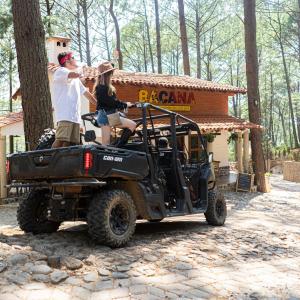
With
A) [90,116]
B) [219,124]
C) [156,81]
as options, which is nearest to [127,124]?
[90,116]

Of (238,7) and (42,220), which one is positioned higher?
(238,7)

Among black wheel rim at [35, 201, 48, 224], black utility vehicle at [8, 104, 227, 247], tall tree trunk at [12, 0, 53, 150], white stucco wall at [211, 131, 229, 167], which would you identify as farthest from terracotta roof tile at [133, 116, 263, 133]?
black wheel rim at [35, 201, 48, 224]

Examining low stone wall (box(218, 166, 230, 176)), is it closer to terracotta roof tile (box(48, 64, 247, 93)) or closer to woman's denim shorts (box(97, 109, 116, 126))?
terracotta roof tile (box(48, 64, 247, 93))

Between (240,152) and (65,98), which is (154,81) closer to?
(240,152)

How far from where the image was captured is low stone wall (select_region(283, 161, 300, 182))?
1147 inches

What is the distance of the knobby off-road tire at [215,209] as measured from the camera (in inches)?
322

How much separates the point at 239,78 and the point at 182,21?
2673 cm

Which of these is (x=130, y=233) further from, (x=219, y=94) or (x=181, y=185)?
(x=219, y=94)

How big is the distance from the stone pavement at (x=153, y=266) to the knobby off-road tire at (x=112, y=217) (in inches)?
Answer: 6.2

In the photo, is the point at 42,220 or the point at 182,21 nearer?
the point at 42,220

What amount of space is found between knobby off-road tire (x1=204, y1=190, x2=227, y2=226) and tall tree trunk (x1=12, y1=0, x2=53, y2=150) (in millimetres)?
3092

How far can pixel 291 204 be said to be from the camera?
16594mm

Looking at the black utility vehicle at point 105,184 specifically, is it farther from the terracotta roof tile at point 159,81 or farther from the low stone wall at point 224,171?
the low stone wall at point 224,171

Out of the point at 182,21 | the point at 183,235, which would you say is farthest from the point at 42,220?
the point at 182,21
